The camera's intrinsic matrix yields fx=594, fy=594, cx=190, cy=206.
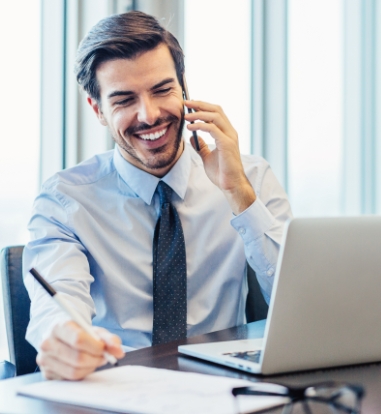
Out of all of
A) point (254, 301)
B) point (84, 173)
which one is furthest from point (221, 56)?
point (254, 301)

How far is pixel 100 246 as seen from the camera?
1.62m

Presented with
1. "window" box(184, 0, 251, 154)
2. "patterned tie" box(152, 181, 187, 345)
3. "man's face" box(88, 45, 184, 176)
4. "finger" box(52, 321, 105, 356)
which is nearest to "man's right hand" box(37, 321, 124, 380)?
"finger" box(52, 321, 105, 356)

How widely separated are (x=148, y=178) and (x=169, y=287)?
1.03ft

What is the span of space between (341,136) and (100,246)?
2.26 metres

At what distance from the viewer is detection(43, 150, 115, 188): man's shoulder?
5.53ft

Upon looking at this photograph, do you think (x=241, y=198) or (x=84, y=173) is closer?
(x=241, y=198)

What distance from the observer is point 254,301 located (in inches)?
68.4

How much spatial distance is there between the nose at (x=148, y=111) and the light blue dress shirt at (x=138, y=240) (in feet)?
0.45

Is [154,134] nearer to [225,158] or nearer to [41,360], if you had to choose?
[225,158]

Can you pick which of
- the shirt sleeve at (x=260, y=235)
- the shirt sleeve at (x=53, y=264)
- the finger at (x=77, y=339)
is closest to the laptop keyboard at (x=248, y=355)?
the finger at (x=77, y=339)

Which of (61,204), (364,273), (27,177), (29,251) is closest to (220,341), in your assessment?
(364,273)

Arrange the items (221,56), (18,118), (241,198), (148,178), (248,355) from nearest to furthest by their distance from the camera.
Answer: (248,355) < (241,198) < (148,178) < (18,118) < (221,56)

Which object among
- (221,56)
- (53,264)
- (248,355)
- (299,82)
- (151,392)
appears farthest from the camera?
(299,82)

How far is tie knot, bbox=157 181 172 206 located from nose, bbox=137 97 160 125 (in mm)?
179
